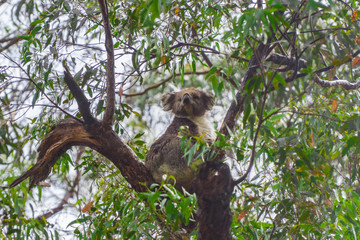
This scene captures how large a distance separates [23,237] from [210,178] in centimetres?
196

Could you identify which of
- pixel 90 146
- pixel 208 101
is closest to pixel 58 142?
pixel 90 146

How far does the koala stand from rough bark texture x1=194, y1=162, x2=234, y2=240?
0.47 m

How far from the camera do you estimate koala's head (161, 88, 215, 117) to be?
14.8 ft

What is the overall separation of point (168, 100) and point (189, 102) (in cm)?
39

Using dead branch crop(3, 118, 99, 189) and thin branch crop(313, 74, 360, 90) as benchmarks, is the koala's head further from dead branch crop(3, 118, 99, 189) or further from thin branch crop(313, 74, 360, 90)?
thin branch crop(313, 74, 360, 90)

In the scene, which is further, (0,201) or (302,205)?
(0,201)

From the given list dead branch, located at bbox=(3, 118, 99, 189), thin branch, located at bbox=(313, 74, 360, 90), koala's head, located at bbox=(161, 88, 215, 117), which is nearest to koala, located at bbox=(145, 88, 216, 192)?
koala's head, located at bbox=(161, 88, 215, 117)

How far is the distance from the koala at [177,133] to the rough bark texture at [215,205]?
468 mm

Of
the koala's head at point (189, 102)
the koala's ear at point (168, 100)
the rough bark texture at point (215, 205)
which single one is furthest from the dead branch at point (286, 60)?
the koala's ear at point (168, 100)

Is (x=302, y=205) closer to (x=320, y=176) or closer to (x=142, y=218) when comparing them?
(x=320, y=176)

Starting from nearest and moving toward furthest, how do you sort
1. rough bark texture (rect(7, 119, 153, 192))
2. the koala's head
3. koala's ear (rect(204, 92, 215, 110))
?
1. rough bark texture (rect(7, 119, 153, 192))
2. the koala's head
3. koala's ear (rect(204, 92, 215, 110))

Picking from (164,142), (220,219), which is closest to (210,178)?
(220,219)

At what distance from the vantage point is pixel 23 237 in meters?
3.60

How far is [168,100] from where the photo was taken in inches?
189
